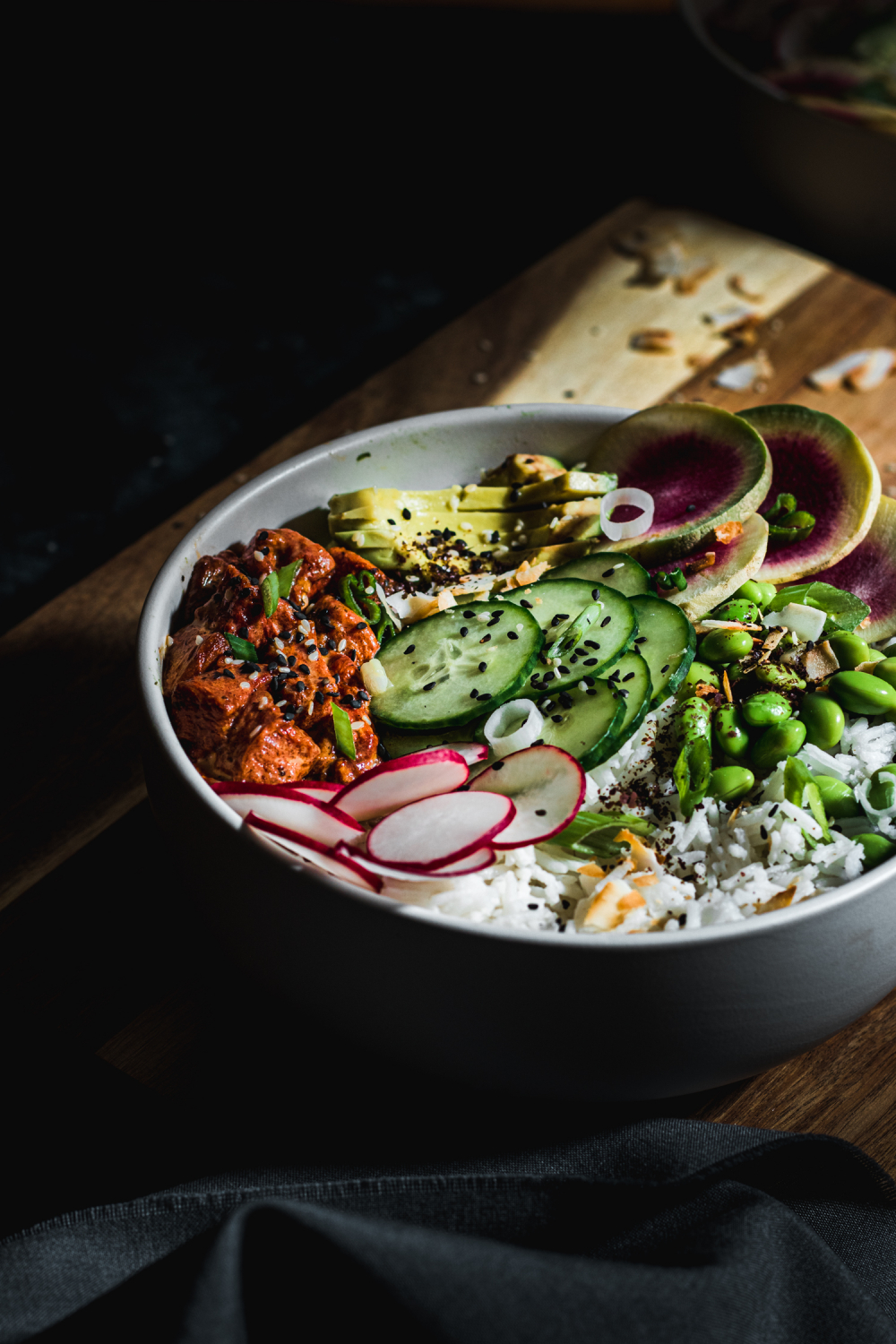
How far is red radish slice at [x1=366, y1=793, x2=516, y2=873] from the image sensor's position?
177 cm

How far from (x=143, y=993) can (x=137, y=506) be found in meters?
2.52

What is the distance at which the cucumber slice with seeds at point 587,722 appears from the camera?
6.75ft

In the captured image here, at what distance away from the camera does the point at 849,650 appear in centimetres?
225

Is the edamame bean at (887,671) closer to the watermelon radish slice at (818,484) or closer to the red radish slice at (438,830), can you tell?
the watermelon radish slice at (818,484)

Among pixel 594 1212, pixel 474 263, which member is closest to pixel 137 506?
pixel 474 263

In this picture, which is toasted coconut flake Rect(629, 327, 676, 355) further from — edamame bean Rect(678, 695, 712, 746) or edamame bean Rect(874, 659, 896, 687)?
edamame bean Rect(678, 695, 712, 746)

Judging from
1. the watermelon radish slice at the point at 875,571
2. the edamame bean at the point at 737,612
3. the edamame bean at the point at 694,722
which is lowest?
the watermelon radish slice at the point at 875,571

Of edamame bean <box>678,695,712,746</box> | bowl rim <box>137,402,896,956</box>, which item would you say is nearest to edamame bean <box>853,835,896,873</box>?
bowl rim <box>137,402,896,956</box>

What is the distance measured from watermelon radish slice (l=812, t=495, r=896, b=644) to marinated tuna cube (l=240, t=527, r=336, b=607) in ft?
3.57

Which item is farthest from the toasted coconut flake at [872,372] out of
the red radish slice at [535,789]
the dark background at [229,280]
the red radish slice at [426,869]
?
the red radish slice at [426,869]

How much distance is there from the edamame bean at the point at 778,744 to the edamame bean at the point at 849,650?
8.9 inches

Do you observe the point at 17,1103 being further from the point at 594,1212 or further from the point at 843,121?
the point at 843,121

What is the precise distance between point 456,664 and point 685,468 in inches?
29.8

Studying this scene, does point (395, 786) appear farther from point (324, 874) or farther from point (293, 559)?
point (293, 559)
